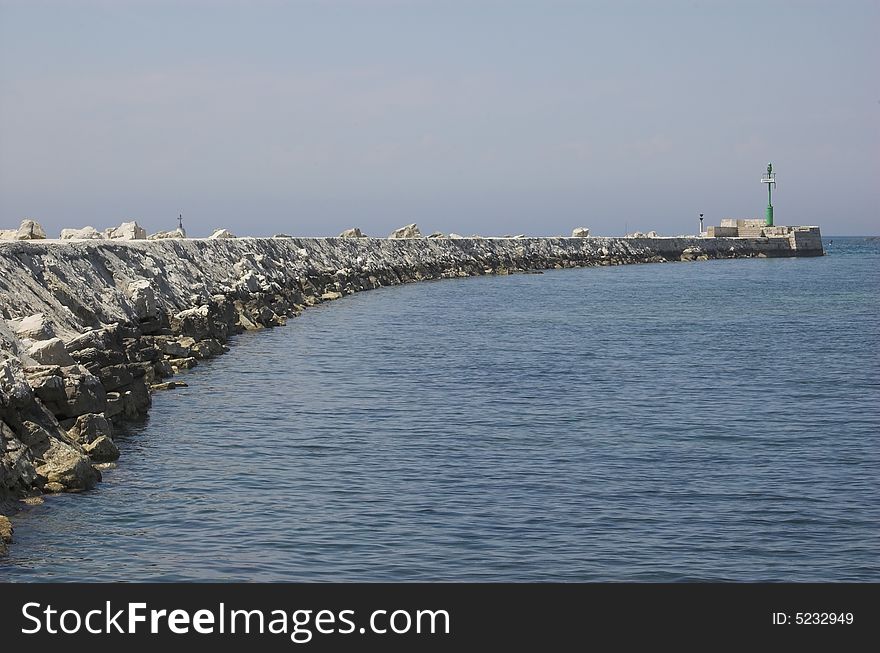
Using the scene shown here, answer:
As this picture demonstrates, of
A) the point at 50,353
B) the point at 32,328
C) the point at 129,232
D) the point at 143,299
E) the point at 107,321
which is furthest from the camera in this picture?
the point at 129,232

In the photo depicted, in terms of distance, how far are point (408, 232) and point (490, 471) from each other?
75.5 m

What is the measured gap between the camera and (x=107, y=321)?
26500mm

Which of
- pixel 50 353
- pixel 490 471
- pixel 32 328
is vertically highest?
pixel 32 328

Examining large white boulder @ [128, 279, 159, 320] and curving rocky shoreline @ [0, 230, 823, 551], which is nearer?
curving rocky shoreline @ [0, 230, 823, 551]

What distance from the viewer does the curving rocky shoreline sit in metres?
15.7

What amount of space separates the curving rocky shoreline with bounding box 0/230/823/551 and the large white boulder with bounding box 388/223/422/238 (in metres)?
22.6

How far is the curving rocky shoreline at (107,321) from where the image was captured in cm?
1572

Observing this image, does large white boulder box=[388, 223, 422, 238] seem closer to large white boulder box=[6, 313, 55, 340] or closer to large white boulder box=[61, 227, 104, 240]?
large white boulder box=[61, 227, 104, 240]

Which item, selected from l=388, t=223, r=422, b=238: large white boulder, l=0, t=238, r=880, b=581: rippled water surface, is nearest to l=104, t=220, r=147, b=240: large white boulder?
l=0, t=238, r=880, b=581: rippled water surface

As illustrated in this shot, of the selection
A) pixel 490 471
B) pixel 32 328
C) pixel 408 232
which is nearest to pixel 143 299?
pixel 32 328

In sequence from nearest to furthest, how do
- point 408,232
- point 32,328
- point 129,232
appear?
point 32,328 < point 129,232 < point 408,232

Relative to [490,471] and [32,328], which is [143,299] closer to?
[32,328]

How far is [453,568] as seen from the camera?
40.8 ft
